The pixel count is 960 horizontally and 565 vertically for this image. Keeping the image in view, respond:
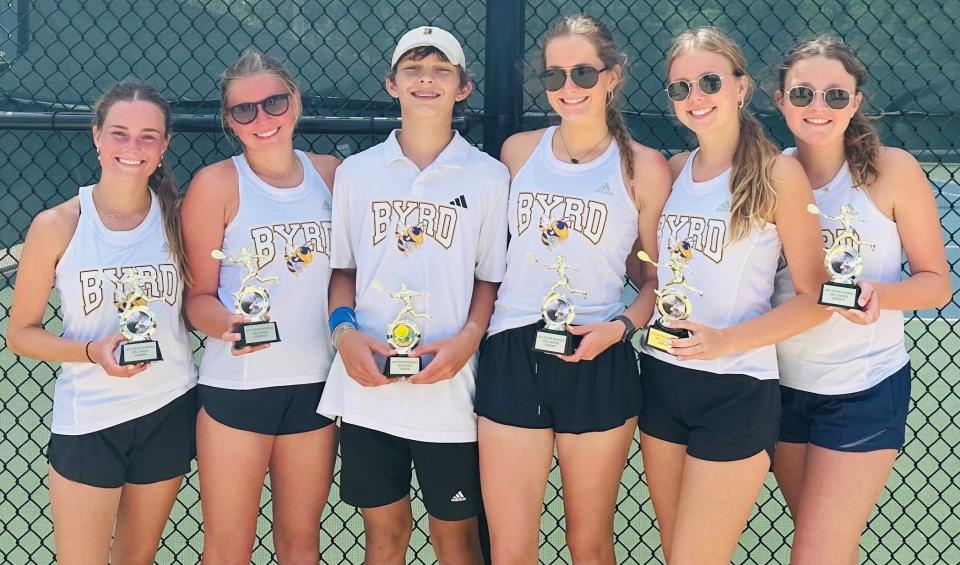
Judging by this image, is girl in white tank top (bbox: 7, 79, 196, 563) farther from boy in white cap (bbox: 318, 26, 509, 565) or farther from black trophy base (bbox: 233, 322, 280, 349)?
→ boy in white cap (bbox: 318, 26, 509, 565)

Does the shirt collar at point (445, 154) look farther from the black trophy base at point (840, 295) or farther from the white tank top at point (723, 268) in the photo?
the black trophy base at point (840, 295)

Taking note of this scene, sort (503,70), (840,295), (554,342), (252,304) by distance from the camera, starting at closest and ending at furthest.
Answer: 1. (840,295)
2. (554,342)
3. (252,304)
4. (503,70)

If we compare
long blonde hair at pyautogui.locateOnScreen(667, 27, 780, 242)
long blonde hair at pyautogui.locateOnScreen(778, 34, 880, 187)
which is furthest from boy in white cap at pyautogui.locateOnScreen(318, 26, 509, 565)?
long blonde hair at pyautogui.locateOnScreen(778, 34, 880, 187)

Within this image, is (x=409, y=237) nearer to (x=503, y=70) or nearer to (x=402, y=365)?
(x=402, y=365)

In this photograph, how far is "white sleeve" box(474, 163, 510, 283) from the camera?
8.99 ft

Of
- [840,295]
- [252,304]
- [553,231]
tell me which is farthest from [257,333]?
[840,295]

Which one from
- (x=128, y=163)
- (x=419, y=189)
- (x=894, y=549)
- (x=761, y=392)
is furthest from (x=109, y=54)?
(x=894, y=549)

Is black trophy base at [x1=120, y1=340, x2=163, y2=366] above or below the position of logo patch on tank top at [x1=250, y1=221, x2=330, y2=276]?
below

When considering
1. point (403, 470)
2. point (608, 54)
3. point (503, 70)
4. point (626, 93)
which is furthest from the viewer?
point (626, 93)

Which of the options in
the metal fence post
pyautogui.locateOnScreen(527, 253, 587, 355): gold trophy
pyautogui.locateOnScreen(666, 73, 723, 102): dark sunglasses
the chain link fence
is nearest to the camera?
pyautogui.locateOnScreen(527, 253, 587, 355): gold trophy

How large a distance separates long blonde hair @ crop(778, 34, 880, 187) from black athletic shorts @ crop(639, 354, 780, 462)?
0.64 m

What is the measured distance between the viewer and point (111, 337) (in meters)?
2.53

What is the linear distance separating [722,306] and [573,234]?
45 cm

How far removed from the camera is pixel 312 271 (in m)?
2.74
